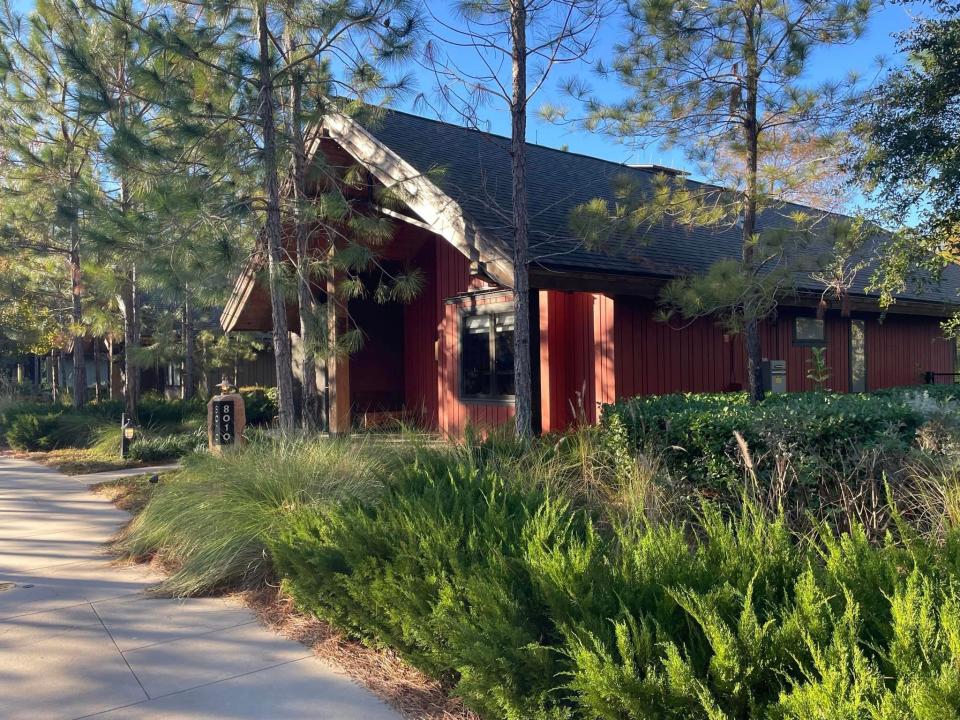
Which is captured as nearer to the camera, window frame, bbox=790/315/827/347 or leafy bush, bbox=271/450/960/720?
leafy bush, bbox=271/450/960/720

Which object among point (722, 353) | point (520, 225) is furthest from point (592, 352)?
point (520, 225)

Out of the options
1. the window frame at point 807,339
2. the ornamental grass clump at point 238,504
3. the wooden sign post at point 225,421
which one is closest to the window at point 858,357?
the window frame at point 807,339

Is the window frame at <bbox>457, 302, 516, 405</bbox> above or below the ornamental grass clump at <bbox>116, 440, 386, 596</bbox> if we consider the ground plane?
above

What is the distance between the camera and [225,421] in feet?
33.0

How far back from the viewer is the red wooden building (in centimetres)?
1023

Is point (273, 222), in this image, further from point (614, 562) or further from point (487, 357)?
point (614, 562)

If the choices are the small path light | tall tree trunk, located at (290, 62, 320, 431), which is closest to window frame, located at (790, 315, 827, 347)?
tall tree trunk, located at (290, 62, 320, 431)

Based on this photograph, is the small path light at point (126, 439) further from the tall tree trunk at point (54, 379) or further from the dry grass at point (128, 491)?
the tall tree trunk at point (54, 379)

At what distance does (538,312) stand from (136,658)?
7.42 metres

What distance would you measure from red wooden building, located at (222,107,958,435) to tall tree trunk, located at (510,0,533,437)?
427 mm

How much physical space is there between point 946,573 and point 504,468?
3481 mm

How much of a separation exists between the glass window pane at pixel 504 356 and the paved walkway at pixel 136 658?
20.9ft

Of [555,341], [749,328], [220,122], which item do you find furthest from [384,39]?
[749,328]

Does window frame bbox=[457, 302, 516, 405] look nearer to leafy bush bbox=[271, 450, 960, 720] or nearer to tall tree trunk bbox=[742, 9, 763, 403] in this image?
tall tree trunk bbox=[742, 9, 763, 403]
